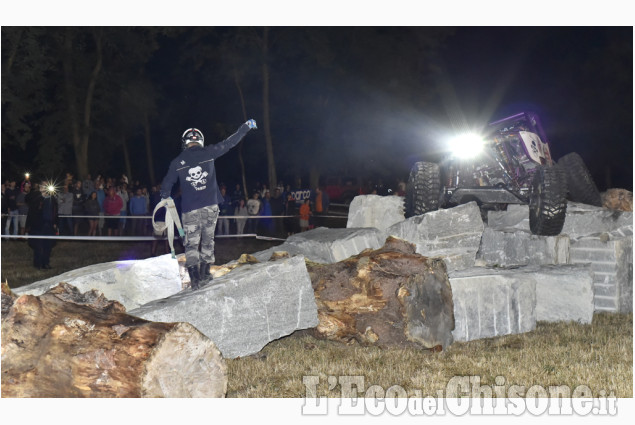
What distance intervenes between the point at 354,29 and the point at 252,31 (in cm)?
479

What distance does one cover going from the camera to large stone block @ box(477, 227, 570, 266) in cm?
980

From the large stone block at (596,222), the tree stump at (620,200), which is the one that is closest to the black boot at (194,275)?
the large stone block at (596,222)

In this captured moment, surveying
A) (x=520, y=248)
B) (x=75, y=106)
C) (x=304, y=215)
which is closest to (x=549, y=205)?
(x=520, y=248)

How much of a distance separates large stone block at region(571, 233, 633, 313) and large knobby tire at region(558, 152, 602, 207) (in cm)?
262

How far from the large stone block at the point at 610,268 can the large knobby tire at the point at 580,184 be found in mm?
2622

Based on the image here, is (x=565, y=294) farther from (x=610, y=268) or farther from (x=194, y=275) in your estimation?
(x=194, y=275)

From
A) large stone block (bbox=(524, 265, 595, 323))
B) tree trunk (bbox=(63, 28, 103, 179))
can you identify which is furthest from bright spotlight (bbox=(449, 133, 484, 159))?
tree trunk (bbox=(63, 28, 103, 179))

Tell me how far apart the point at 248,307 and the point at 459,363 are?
2.10 metres

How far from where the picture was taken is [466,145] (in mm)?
12211

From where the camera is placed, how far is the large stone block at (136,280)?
7.55m

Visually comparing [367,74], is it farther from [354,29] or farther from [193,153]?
[193,153]

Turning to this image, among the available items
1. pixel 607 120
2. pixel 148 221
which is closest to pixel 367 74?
pixel 607 120

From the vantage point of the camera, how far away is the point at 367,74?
3400 cm

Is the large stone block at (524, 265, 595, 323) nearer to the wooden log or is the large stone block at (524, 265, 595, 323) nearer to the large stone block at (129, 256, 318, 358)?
the large stone block at (129, 256, 318, 358)
